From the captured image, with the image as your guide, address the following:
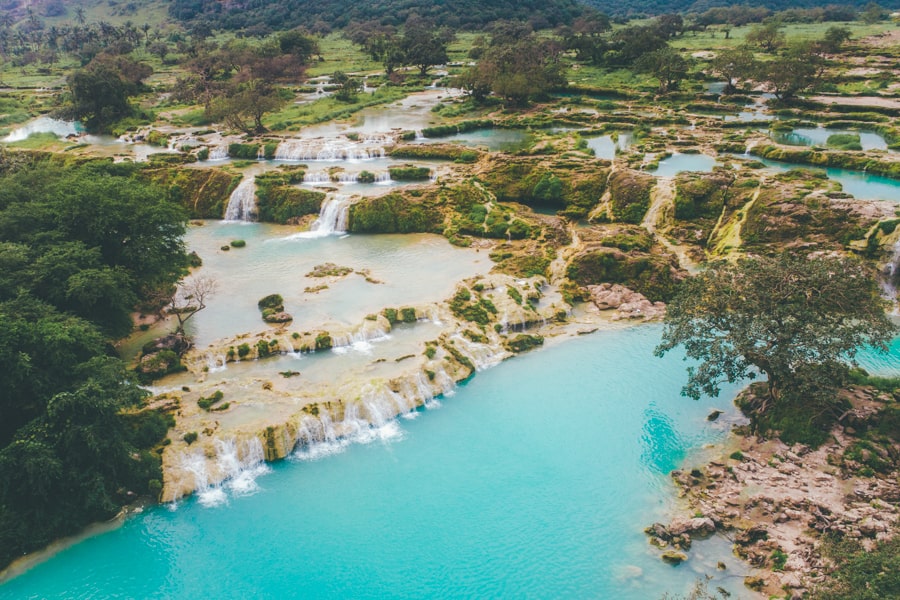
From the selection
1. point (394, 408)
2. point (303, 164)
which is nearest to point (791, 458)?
point (394, 408)

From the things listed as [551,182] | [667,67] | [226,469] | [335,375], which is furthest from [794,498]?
[667,67]

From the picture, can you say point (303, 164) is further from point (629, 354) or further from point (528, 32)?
point (528, 32)

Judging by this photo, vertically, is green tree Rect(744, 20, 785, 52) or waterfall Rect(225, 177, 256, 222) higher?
green tree Rect(744, 20, 785, 52)

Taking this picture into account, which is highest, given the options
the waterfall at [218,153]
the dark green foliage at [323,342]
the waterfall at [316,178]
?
the waterfall at [218,153]

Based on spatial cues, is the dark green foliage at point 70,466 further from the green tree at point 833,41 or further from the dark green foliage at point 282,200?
the green tree at point 833,41

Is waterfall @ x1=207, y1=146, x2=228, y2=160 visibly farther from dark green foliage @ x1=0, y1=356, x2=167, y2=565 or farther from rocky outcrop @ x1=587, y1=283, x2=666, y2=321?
rocky outcrop @ x1=587, y1=283, x2=666, y2=321

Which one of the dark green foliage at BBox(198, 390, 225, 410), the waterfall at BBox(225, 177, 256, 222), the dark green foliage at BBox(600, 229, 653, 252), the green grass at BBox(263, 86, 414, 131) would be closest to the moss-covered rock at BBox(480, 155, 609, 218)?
the dark green foliage at BBox(600, 229, 653, 252)

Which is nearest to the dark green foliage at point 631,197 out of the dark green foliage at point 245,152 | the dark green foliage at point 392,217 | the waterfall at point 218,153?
the dark green foliage at point 392,217
